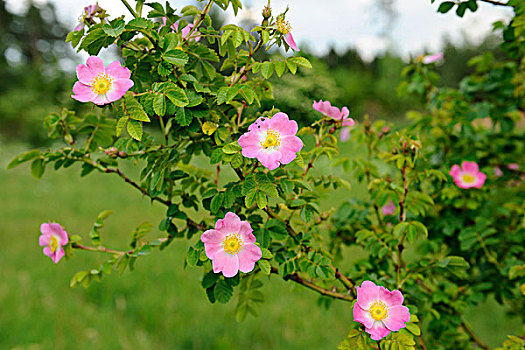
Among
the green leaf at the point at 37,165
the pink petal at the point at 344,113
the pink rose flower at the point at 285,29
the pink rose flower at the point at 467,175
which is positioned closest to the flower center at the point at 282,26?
the pink rose flower at the point at 285,29

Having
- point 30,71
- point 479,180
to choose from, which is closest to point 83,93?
point 479,180

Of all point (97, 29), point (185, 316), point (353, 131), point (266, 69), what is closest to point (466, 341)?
point (353, 131)

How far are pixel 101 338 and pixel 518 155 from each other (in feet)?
6.29

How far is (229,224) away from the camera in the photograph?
76 cm

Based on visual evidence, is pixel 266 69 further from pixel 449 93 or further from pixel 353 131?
pixel 449 93

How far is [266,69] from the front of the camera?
738mm

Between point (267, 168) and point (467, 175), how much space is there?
0.78 m

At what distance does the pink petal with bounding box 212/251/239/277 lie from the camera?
0.74m

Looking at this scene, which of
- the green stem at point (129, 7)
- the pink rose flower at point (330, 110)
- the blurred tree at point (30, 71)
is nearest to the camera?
the green stem at point (129, 7)

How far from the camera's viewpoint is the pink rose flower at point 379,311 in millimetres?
728

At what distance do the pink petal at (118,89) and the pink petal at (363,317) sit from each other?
51cm

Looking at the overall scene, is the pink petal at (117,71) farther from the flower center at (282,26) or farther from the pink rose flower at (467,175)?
the pink rose flower at (467,175)

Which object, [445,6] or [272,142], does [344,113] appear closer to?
[272,142]

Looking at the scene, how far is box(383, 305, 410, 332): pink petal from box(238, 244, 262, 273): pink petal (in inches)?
9.2
